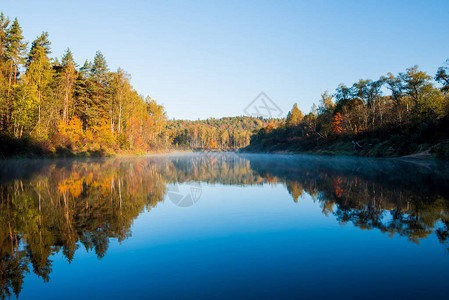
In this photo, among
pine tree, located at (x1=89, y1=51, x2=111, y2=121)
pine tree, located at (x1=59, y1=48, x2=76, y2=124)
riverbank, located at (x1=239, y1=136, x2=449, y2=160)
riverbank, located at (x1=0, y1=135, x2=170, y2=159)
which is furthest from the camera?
pine tree, located at (x1=89, y1=51, x2=111, y2=121)

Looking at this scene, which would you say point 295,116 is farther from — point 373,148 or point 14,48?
point 14,48

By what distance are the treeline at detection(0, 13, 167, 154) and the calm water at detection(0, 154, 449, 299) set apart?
90.1ft

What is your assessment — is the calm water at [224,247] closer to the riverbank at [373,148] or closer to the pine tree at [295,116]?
the riverbank at [373,148]

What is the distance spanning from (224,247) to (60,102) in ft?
144

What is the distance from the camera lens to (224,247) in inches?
230

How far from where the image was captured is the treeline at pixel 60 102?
1275 inches

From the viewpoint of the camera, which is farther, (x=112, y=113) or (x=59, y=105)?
(x=112, y=113)

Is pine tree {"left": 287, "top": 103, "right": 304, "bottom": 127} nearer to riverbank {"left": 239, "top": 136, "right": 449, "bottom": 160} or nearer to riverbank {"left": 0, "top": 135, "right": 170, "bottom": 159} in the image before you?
riverbank {"left": 239, "top": 136, "right": 449, "bottom": 160}

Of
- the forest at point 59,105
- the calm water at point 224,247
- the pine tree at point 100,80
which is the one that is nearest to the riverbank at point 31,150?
the forest at point 59,105

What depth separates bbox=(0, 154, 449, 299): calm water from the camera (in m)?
4.05

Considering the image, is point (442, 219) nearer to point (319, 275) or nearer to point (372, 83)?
point (319, 275)

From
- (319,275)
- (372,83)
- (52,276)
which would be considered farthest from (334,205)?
(372,83)

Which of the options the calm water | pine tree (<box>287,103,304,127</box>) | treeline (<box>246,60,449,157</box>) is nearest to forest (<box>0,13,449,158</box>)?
treeline (<box>246,60,449,157</box>)

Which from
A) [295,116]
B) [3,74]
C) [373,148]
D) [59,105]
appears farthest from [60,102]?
[295,116]
